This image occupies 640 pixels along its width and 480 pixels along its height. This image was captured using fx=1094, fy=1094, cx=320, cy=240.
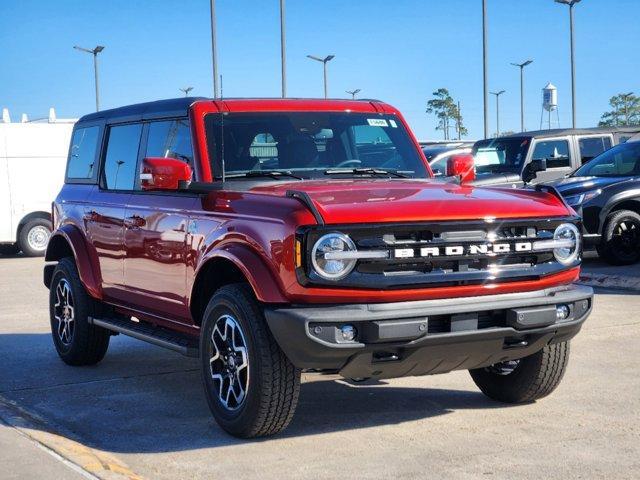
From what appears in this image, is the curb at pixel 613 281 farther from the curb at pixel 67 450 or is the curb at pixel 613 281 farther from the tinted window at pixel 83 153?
the curb at pixel 67 450

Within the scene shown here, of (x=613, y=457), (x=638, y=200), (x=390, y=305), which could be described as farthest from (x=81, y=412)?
(x=638, y=200)

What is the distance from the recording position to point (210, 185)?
6215 millimetres

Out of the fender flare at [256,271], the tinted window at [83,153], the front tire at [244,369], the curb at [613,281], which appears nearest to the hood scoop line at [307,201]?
the fender flare at [256,271]

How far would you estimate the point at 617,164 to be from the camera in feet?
49.8

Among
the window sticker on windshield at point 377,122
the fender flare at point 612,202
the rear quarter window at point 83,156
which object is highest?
the window sticker on windshield at point 377,122

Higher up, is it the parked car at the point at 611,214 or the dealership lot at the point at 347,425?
the parked car at the point at 611,214

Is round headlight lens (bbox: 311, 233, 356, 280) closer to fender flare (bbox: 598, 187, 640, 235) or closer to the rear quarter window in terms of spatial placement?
the rear quarter window

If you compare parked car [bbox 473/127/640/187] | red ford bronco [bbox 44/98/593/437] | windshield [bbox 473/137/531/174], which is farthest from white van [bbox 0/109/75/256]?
red ford bronco [bbox 44/98/593/437]

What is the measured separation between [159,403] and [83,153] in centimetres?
266

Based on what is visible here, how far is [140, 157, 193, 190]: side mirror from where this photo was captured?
639 centimetres

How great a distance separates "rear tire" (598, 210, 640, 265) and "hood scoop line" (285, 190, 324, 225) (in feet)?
30.9

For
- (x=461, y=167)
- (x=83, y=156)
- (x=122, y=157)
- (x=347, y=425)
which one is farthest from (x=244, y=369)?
(x=83, y=156)

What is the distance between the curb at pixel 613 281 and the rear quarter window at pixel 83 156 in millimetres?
6195

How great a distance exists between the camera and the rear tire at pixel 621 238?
46.8ft
